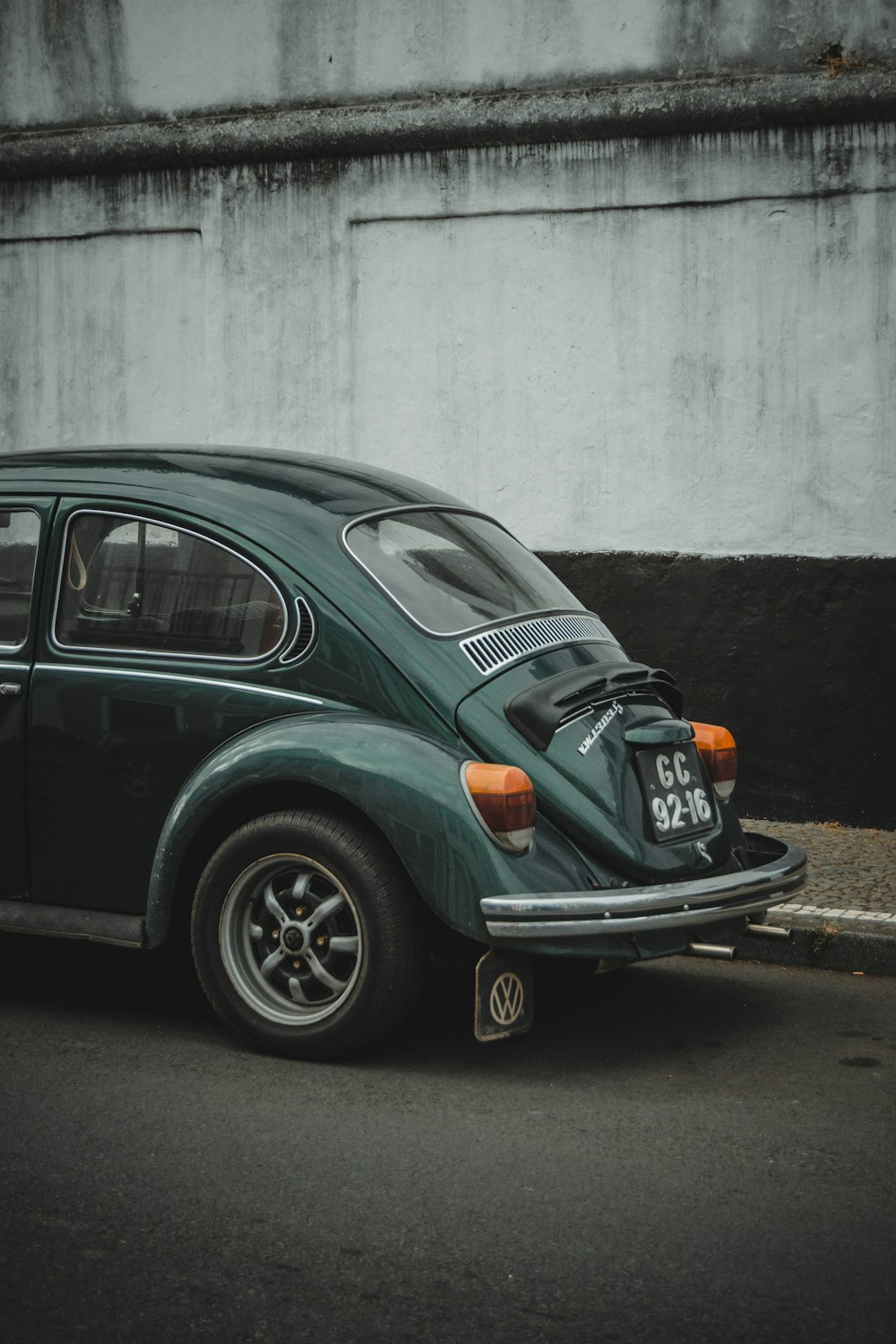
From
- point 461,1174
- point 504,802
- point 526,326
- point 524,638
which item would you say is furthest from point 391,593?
point 526,326

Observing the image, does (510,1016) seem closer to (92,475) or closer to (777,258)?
(92,475)

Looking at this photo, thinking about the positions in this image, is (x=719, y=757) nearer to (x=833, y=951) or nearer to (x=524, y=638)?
(x=524, y=638)

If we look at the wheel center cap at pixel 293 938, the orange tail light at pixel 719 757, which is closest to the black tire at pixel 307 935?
the wheel center cap at pixel 293 938

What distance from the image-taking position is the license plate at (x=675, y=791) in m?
4.39

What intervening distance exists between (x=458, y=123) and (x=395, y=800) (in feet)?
17.6

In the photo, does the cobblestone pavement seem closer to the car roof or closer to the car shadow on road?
the car shadow on road

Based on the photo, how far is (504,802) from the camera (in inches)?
157

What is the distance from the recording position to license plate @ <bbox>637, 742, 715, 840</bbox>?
4391 mm

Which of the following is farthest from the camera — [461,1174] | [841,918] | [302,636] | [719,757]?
[841,918]

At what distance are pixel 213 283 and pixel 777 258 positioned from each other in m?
3.38

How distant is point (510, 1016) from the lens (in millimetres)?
4055

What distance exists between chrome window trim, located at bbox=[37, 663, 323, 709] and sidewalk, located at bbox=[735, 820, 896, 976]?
1783mm

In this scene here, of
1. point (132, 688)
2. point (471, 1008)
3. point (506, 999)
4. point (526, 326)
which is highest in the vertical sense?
point (526, 326)

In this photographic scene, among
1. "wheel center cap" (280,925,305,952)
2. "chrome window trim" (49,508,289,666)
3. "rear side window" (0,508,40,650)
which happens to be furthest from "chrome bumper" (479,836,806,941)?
"rear side window" (0,508,40,650)
